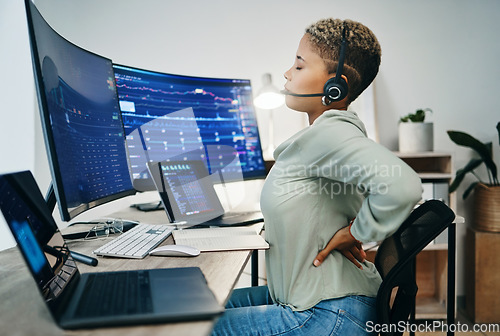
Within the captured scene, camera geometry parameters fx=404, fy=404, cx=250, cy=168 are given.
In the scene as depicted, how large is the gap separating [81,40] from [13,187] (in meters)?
2.39

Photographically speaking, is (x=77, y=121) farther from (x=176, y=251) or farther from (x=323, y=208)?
(x=323, y=208)

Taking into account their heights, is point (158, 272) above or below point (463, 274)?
above

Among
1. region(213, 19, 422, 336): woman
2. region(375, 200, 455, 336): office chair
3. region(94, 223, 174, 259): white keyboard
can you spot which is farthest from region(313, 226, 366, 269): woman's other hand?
region(94, 223, 174, 259): white keyboard

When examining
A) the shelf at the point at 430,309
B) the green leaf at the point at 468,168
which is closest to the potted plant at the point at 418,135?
the green leaf at the point at 468,168

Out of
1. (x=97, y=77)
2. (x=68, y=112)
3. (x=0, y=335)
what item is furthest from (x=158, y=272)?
(x=97, y=77)

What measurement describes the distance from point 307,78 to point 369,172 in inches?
14.1

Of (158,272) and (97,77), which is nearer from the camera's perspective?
(158,272)

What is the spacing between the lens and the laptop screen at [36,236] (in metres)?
0.61

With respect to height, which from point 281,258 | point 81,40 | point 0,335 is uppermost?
point 81,40

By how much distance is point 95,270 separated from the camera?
825 millimetres

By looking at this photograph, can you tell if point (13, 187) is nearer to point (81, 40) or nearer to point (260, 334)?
point (260, 334)

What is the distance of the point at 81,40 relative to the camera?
2.75 m

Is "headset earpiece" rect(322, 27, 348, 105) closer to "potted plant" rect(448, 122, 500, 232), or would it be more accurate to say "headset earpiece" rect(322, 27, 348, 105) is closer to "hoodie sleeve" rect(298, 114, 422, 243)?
"hoodie sleeve" rect(298, 114, 422, 243)

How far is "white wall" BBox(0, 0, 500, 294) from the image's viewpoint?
2.66 m
